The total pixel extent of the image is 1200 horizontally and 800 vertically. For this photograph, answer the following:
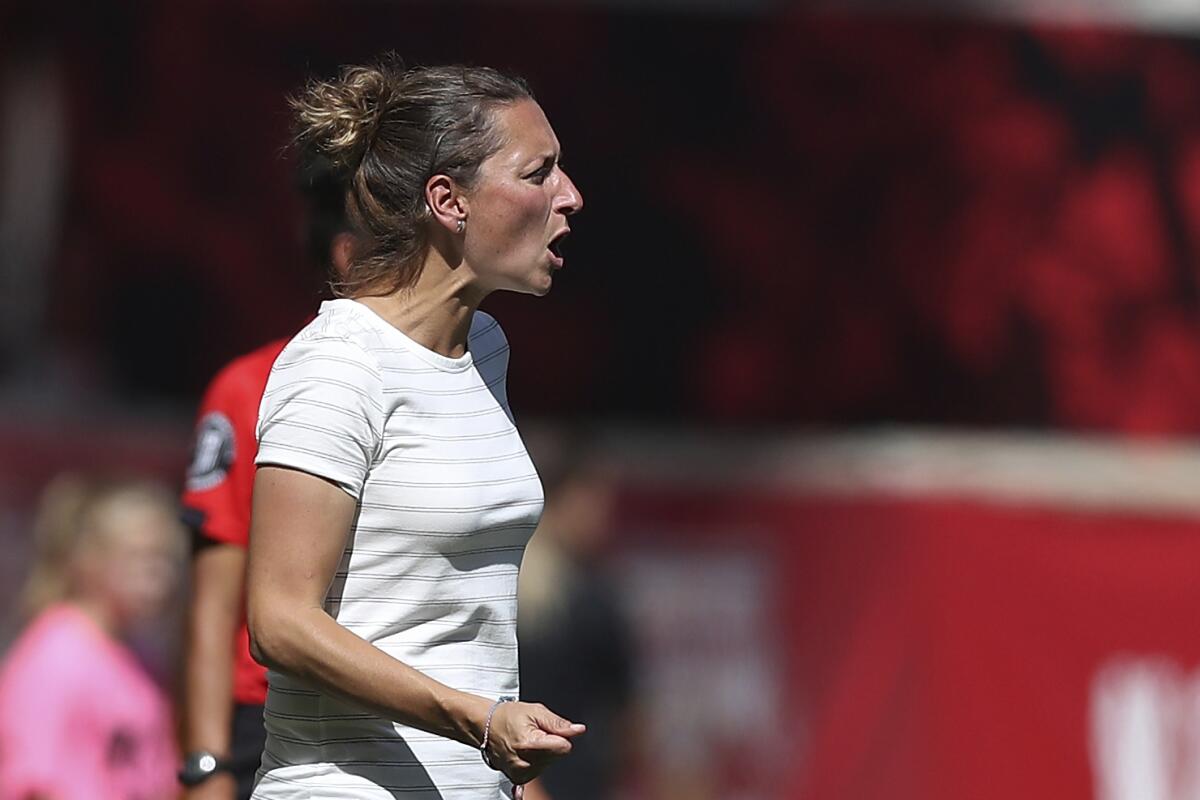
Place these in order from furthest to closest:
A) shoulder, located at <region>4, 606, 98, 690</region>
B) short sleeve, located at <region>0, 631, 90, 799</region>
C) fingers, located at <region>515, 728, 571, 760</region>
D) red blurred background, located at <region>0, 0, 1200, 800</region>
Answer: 1. red blurred background, located at <region>0, 0, 1200, 800</region>
2. shoulder, located at <region>4, 606, 98, 690</region>
3. short sleeve, located at <region>0, 631, 90, 799</region>
4. fingers, located at <region>515, 728, 571, 760</region>

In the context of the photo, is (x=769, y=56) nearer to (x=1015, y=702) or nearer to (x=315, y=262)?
(x=1015, y=702)

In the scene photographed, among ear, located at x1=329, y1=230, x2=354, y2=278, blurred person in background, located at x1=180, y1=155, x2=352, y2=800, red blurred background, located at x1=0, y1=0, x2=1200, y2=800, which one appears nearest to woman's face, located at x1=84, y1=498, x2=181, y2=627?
blurred person in background, located at x1=180, y1=155, x2=352, y2=800

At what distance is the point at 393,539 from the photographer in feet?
8.71

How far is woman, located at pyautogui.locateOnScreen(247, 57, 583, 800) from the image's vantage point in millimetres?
2553

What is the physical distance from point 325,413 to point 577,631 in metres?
3.63

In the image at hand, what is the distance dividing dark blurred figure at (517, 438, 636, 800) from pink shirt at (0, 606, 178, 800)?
1243 millimetres

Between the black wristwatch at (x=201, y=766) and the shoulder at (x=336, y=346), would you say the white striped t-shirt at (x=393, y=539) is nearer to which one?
the shoulder at (x=336, y=346)

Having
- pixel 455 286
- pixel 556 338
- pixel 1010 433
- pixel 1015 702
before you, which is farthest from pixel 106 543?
pixel 1010 433

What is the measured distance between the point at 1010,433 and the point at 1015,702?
119 inches

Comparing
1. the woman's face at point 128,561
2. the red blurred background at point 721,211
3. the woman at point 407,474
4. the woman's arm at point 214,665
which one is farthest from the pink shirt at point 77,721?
the red blurred background at point 721,211

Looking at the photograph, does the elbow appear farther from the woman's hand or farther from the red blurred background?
the red blurred background

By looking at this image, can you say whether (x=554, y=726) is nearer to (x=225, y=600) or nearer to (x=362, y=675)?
(x=362, y=675)

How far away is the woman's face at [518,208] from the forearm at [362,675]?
1.85ft

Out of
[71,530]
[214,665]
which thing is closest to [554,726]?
[214,665]
